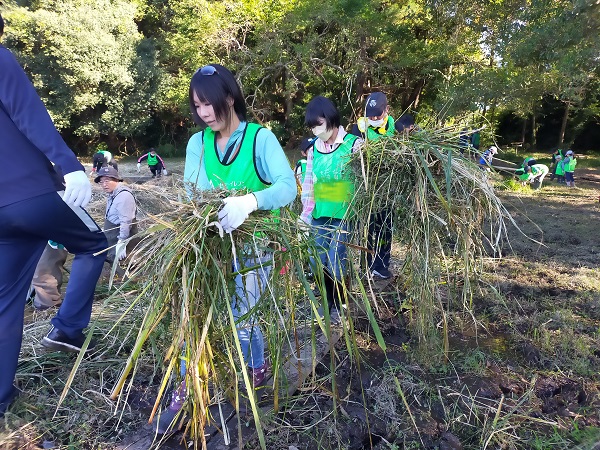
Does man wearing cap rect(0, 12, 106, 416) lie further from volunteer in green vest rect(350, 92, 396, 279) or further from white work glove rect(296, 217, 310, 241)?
volunteer in green vest rect(350, 92, 396, 279)

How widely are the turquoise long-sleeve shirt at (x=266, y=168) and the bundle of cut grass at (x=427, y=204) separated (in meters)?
0.64

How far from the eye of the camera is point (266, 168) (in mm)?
1963

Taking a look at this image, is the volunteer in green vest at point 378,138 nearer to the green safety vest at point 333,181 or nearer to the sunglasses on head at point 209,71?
the green safety vest at point 333,181

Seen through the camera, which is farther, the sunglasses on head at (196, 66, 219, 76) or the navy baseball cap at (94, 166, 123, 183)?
the navy baseball cap at (94, 166, 123, 183)

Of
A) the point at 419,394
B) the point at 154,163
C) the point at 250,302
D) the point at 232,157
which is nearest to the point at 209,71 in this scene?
the point at 232,157

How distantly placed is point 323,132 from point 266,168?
1144 millimetres

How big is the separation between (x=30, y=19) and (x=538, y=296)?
20.6m

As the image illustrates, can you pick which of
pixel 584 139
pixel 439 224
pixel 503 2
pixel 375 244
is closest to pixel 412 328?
pixel 375 244

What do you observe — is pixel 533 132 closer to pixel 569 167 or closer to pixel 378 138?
pixel 569 167

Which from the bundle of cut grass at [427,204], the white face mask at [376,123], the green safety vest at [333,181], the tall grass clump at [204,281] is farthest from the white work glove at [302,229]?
the white face mask at [376,123]

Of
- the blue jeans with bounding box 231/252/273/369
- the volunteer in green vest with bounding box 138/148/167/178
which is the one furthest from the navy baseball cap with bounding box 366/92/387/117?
the volunteer in green vest with bounding box 138/148/167/178

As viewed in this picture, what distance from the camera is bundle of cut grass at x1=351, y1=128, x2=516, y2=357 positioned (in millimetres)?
2377

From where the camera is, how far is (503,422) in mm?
2064

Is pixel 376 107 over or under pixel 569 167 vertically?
over
